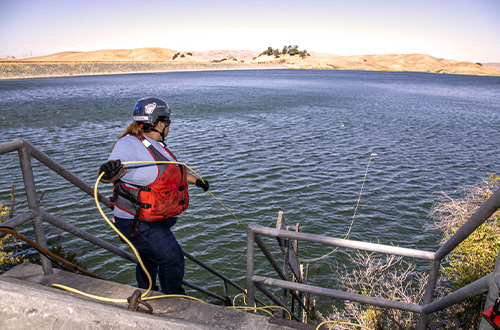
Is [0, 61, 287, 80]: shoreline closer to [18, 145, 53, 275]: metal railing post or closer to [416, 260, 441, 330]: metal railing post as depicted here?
[18, 145, 53, 275]: metal railing post

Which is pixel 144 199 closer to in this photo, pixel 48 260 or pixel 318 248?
pixel 48 260

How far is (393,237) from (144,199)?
32.2ft

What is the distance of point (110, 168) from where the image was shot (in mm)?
3424

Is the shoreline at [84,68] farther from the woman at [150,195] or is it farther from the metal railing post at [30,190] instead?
the metal railing post at [30,190]

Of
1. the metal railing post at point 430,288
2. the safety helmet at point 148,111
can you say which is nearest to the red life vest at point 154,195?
the safety helmet at point 148,111

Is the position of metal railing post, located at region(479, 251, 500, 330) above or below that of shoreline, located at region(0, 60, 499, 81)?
above

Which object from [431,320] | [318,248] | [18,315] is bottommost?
[318,248]

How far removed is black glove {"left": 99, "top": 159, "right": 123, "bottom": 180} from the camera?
3418 millimetres

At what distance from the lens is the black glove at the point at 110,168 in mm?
3418

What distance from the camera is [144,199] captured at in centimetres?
382

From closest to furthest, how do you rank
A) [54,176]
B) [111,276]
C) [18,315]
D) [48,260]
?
[18,315] < [48,260] < [111,276] < [54,176]

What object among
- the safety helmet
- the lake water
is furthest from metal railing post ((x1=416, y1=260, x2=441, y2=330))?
the lake water

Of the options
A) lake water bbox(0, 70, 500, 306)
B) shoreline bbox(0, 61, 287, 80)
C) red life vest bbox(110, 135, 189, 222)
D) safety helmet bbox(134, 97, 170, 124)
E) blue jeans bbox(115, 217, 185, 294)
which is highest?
safety helmet bbox(134, 97, 170, 124)

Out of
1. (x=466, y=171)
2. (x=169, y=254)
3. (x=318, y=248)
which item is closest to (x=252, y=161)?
(x=318, y=248)
